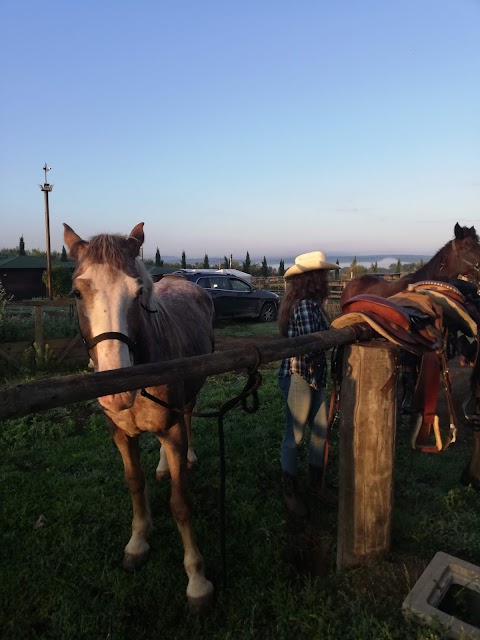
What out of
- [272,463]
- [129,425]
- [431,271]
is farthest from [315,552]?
[431,271]

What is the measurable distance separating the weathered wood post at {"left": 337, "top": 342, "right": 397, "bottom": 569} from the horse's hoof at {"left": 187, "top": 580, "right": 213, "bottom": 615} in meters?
0.85

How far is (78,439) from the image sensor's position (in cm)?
470

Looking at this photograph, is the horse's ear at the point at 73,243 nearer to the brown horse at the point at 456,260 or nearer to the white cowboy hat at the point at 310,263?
the white cowboy hat at the point at 310,263

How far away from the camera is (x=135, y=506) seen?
288cm

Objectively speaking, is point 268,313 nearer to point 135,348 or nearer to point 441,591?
point 135,348

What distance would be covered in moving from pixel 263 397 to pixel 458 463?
2.71 m

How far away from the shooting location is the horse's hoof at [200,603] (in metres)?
2.34

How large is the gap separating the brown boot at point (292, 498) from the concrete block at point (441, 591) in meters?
1.10

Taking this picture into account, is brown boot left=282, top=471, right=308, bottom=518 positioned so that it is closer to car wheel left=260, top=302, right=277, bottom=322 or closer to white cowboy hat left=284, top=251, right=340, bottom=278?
white cowboy hat left=284, top=251, right=340, bottom=278

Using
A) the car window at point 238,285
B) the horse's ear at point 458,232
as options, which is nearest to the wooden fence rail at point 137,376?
the horse's ear at point 458,232

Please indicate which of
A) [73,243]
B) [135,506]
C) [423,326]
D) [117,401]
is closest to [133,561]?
[135,506]

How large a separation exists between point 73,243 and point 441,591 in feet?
8.59

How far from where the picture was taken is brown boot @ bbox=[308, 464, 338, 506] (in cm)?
327

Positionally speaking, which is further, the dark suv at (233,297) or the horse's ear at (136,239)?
the dark suv at (233,297)
